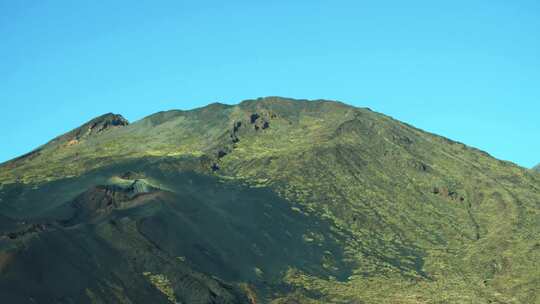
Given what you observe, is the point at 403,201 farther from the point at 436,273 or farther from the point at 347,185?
the point at 436,273

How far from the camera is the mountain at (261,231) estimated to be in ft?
353

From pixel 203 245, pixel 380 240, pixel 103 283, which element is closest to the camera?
pixel 103 283

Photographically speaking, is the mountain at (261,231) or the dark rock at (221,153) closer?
the mountain at (261,231)

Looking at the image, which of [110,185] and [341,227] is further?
[341,227]

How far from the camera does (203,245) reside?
129m

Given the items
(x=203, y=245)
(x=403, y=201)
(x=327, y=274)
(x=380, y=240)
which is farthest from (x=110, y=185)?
(x=403, y=201)

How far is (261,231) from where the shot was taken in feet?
475

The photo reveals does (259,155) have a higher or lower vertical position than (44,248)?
higher

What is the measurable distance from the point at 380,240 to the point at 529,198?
48.2 meters

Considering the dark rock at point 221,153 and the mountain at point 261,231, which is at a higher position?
the dark rock at point 221,153

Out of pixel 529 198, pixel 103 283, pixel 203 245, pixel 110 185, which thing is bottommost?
pixel 103 283

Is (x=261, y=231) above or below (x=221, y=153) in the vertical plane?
below

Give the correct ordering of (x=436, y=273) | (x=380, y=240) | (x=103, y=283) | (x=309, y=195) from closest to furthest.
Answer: (x=103, y=283) < (x=436, y=273) < (x=380, y=240) < (x=309, y=195)

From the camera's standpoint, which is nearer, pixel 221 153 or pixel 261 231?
pixel 261 231
